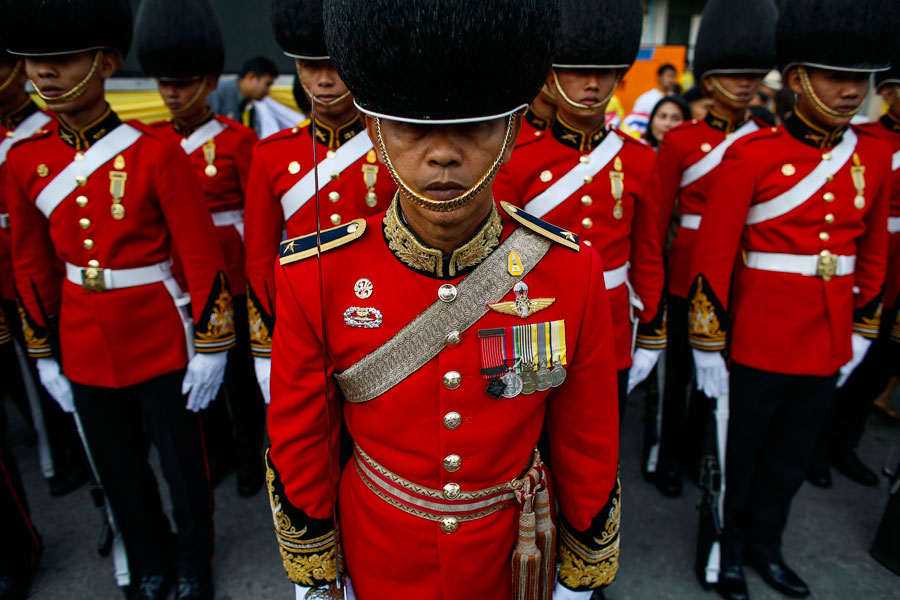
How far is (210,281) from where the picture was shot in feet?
8.32

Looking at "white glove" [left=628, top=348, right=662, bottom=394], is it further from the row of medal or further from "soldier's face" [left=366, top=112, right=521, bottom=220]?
"soldier's face" [left=366, top=112, right=521, bottom=220]

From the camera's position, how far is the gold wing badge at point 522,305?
1404 mm

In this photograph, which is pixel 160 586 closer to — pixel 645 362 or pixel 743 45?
pixel 645 362

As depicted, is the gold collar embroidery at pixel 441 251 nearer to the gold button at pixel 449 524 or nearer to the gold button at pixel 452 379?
the gold button at pixel 452 379

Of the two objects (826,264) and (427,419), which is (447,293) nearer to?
(427,419)

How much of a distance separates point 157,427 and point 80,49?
1.46 m

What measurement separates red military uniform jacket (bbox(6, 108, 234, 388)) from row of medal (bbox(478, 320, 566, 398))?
154 cm

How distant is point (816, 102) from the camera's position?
2496 mm

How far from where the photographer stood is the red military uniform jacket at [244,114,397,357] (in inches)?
104

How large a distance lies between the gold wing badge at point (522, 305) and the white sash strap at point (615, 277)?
4.19 ft

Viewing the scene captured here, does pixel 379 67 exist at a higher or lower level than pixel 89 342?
higher

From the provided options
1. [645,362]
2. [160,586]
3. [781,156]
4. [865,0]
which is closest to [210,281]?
[160,586]

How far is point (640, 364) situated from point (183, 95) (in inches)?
114

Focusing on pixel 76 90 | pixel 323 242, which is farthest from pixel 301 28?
pixel 323 242
